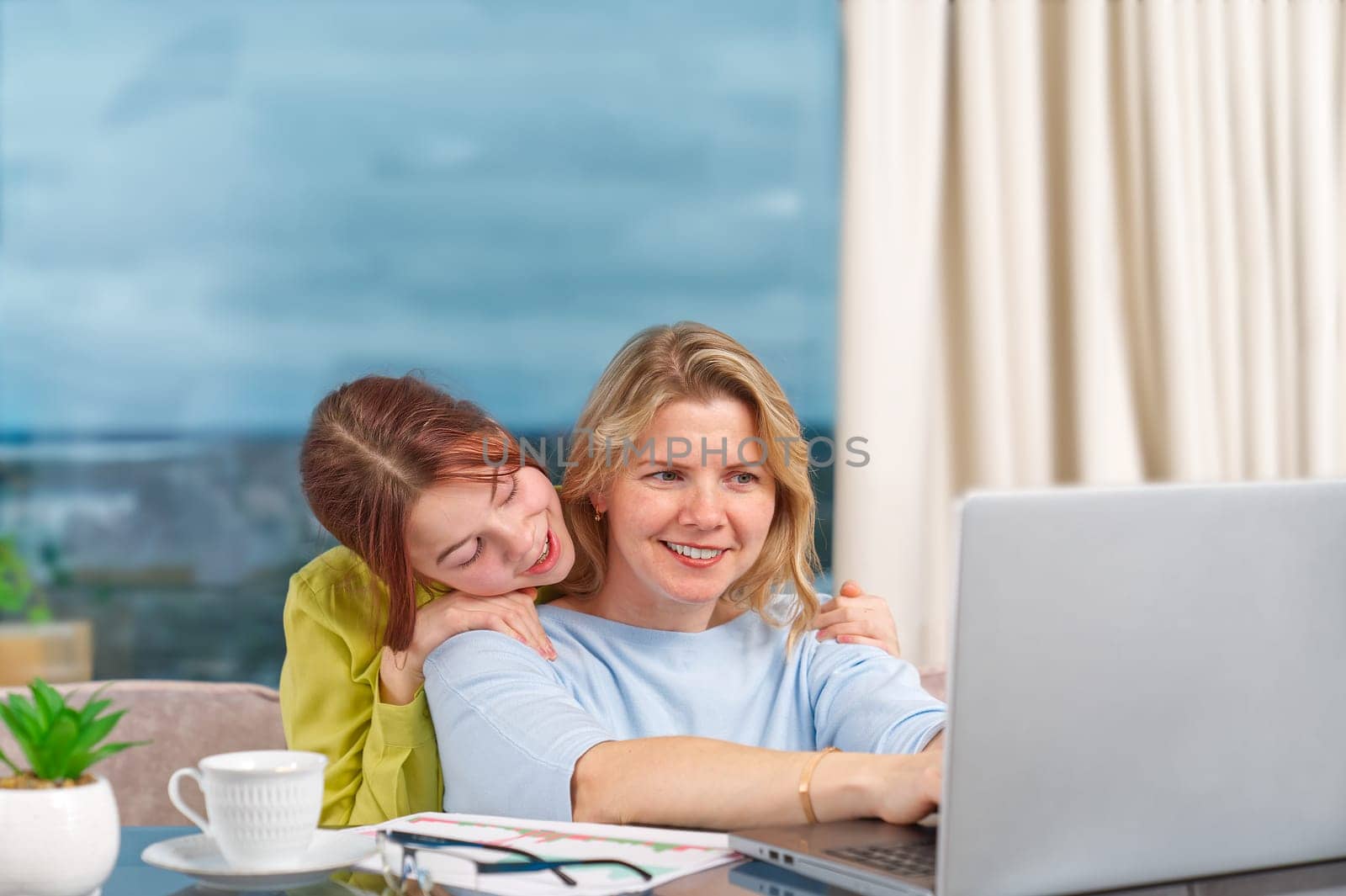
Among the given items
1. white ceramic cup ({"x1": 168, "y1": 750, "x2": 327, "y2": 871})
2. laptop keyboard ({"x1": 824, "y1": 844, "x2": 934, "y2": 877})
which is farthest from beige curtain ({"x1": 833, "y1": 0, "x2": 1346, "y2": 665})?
white ceramic cup ({"x1": 168, "y1": 750, "x2": 327, "y2": 871})

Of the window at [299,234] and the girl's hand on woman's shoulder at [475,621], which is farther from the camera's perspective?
the window at [299,234]

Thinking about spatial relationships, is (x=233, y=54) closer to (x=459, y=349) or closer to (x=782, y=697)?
(x=459, y=349)

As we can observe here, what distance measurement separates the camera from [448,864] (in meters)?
1.06

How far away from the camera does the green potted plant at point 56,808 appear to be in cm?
92

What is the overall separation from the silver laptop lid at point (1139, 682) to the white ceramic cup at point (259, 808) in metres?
0.50

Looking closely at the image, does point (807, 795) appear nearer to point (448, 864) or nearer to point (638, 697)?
point (448, 864)

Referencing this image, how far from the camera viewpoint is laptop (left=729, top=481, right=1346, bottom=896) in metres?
0.89

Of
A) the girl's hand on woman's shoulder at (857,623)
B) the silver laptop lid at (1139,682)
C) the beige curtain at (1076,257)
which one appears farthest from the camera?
the beige curtain at (1076,257)

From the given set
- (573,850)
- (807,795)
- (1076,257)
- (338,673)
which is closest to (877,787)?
(807,795)

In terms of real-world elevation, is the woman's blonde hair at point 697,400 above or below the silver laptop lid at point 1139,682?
above

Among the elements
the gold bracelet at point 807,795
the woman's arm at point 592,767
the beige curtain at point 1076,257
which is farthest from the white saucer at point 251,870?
the beige curtain at point 1076,257

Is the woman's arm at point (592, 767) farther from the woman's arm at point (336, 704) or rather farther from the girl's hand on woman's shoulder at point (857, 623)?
the girl's hand on woman's shoulder at point (857, 623)

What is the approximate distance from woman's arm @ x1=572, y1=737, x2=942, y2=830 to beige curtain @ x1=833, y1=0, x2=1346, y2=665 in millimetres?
1642

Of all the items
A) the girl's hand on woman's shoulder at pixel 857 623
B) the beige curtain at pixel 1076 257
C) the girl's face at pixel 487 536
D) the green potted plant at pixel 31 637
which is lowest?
the green potted plant at pixel 31 637
